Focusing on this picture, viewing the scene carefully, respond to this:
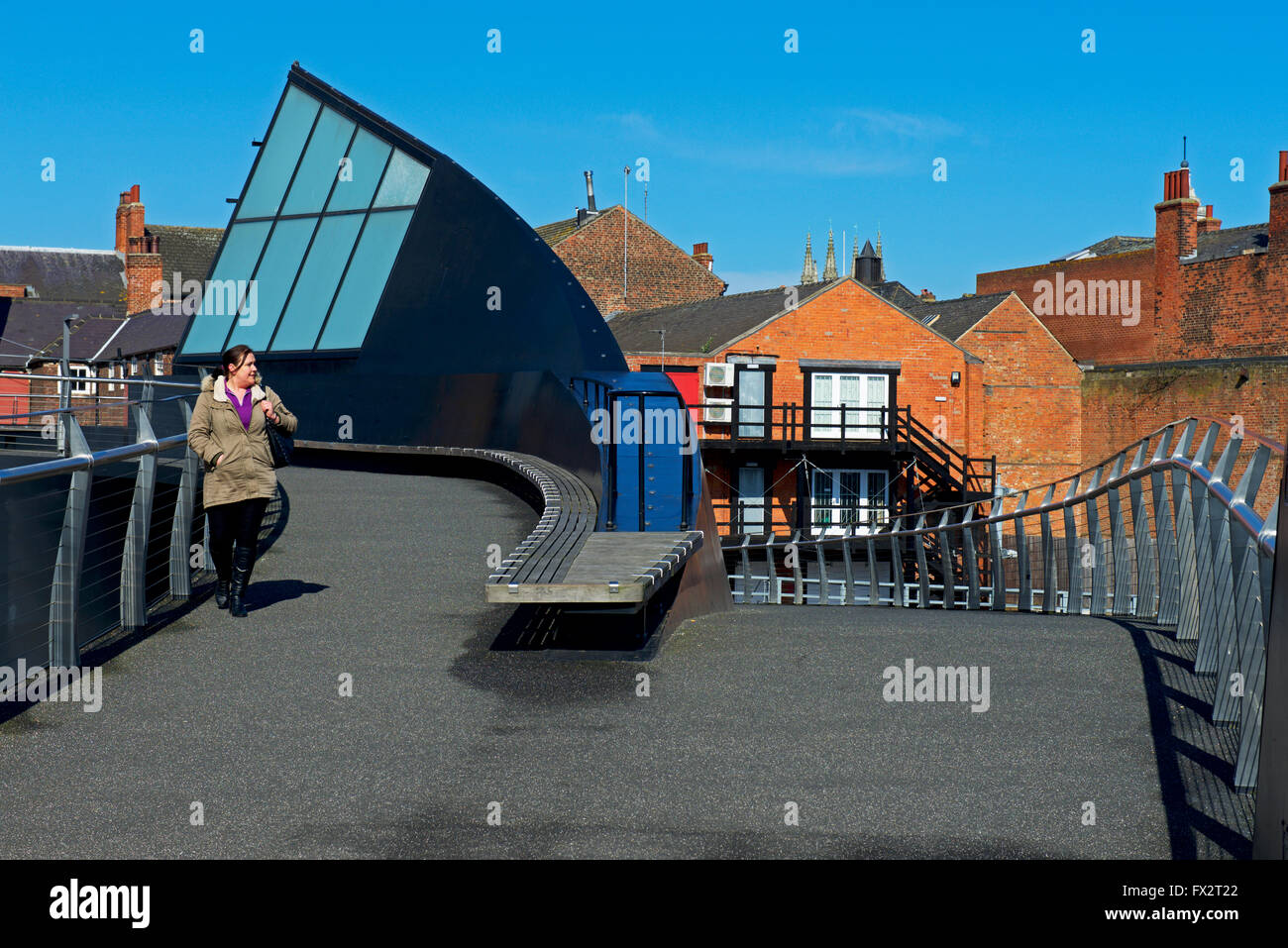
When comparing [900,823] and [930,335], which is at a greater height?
[930,335]

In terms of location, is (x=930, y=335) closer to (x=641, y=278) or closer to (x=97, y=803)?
(x=641, y=278)

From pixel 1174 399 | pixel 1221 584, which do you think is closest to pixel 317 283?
pixel 1221 584

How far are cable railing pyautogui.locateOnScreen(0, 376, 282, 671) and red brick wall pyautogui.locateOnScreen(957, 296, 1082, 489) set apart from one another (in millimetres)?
39337

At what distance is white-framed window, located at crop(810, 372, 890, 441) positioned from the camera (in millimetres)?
43062

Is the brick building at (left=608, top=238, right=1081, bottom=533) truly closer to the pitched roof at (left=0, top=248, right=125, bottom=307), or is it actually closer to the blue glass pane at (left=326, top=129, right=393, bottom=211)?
the blue glass pane at (left=326, top=129, right=393, bottom=211)

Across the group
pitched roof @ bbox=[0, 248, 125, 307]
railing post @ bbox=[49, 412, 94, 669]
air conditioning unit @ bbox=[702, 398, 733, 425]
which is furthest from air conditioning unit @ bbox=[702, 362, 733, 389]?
pitched roof @ bbox=[0, 248, 125, 307]

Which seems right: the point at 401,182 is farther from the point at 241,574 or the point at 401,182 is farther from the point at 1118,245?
the point at 1118,245

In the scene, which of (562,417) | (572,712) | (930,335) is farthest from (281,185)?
(930,335)

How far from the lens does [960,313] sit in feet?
165

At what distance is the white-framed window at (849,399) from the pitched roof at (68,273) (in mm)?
40255

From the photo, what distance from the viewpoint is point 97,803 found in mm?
4977

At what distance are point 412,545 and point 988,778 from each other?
6214mm

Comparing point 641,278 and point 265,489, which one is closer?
point 265,489
